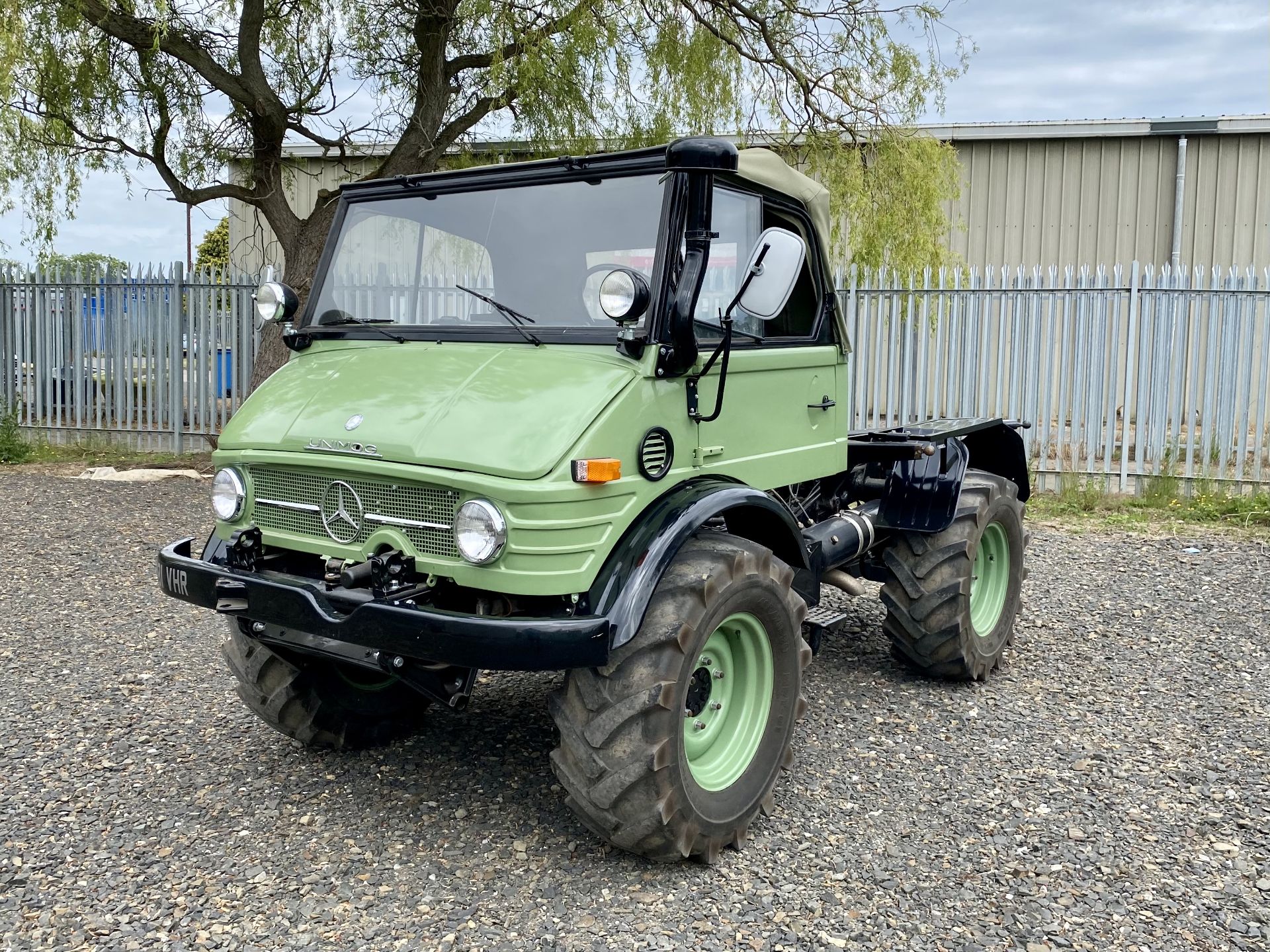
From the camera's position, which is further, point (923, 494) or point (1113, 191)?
point (1113, 191)

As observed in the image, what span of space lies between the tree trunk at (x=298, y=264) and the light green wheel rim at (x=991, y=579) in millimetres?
7614

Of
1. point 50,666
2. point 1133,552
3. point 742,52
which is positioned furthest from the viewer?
point 742,52

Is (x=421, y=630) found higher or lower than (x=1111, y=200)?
lower

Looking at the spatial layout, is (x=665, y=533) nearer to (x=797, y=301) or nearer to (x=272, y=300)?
(x=797, y=301)

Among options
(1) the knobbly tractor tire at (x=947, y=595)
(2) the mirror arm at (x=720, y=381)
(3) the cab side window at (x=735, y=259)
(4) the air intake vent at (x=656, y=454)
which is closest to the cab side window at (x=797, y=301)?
(3) the cab side window at (x=735, y=259)

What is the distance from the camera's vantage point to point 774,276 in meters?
3.56

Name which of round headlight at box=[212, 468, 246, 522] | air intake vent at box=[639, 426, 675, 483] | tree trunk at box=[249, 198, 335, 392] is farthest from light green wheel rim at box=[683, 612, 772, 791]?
tree trunk at box=[249, 198, 335, 392]

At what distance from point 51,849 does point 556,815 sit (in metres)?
1.67

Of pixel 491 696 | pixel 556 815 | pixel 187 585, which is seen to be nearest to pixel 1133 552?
pixel 491 696

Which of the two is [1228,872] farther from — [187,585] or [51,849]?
[51,849]

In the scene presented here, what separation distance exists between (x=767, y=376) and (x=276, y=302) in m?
1.97

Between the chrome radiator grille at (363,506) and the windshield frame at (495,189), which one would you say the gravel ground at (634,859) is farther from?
the windshield frame at (495,189)

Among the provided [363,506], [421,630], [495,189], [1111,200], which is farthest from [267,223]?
[421,630]

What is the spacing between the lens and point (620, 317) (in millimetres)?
3385
